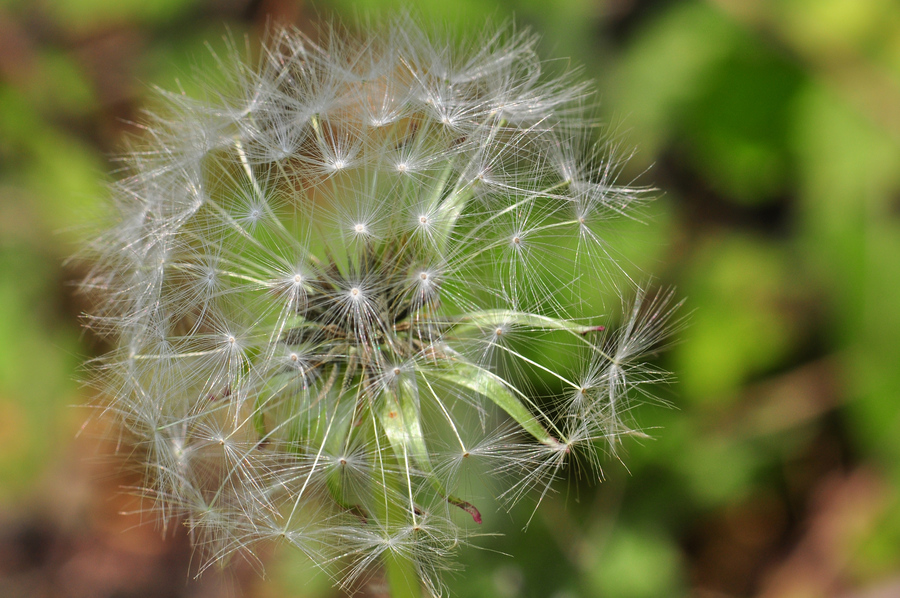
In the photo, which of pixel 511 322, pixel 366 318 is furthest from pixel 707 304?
pixel 366 318

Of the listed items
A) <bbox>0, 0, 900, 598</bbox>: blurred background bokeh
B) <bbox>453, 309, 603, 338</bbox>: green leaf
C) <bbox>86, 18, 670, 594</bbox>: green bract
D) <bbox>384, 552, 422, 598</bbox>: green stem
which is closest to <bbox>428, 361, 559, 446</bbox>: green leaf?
<bbox>86, 18, 670, 594</bbox>: green bract

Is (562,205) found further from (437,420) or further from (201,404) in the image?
(201,404)

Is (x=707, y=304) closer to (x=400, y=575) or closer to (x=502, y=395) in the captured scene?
(x=502, y=395)

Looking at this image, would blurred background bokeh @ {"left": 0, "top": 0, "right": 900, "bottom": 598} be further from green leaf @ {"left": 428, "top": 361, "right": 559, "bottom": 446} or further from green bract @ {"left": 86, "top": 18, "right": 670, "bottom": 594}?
green leaf @ {"left": 428, "top": 361, "right": 559, "bottom": 446}

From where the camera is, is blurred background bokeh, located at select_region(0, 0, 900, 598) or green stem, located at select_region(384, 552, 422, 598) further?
blurred background bokeh, located at select_region(0, 0, 900, 598)

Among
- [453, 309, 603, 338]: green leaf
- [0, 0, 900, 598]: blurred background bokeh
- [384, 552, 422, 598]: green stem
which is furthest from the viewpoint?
[0, 0, 900, 598]: blurred background bokeh

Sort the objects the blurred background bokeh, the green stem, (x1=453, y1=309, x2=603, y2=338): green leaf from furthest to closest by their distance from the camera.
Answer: the blurred background bokeh, the green stem, (x1=453, y1=309, x2=603, y2=338): green leaf
